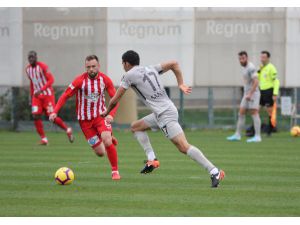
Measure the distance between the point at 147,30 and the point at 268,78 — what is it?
5.03 m

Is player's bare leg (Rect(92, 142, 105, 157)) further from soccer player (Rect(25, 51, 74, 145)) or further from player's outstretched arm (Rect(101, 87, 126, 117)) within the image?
soccer player (Rect(25, 51, 74, 145))

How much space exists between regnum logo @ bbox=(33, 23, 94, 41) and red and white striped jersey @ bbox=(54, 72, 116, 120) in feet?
43.9

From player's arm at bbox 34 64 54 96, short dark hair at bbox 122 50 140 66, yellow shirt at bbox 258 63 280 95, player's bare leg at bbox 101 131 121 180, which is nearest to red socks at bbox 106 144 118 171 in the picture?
player's bare leg at bbox 101 131 121 180

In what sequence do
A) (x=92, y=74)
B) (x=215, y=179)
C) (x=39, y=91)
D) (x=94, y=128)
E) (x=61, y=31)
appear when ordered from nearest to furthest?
(x=215, y=179) < (x=92, y=74) < (x=94, y=128) < (x=39, y=91) < (x=61, y=31)

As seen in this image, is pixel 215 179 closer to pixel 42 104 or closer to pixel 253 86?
pixel 253 86

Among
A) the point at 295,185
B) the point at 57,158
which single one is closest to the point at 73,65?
the point at 57,158

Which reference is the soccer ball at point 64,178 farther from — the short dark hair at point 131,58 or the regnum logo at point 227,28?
the regnum logo at point 227,28

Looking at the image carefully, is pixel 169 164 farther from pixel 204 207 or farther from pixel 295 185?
pixel 204 207

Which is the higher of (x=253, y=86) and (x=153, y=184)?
(x=253, y=86)

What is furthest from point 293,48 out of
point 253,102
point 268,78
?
point 253,102

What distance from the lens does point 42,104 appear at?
21781mm

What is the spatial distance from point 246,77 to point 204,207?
11.9 metres

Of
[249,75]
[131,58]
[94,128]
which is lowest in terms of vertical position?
[94,128]

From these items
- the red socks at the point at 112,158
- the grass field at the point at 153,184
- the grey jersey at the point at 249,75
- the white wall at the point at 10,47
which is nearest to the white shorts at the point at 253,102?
the grey jersey at the point at 249,75
